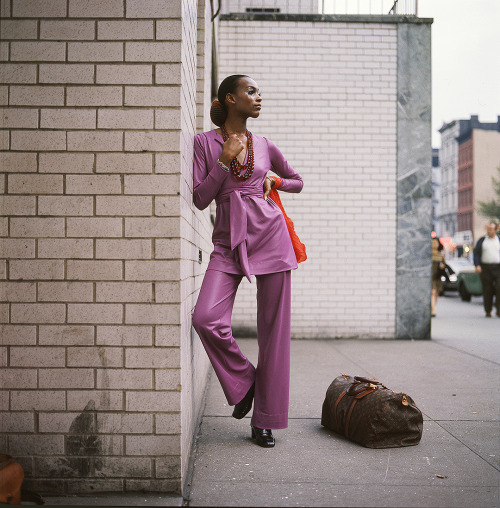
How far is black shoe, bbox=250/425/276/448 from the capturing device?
11.9ft

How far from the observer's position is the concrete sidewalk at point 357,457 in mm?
2846

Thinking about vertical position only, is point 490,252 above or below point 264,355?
above

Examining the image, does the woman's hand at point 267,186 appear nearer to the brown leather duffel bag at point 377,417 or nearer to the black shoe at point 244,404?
the black shoe at point 244,404

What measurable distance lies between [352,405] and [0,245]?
228 centimetres

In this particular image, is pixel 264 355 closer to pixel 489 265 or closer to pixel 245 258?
pixel 245 258

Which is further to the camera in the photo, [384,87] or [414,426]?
[384,87]

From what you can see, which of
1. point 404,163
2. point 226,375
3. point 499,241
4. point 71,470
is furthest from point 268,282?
point 499,241

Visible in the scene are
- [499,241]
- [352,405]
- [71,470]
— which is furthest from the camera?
[499,241]

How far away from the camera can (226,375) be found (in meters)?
3.53

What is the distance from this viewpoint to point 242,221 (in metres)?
3.47

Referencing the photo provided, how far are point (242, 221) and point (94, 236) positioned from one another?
950 millimetres

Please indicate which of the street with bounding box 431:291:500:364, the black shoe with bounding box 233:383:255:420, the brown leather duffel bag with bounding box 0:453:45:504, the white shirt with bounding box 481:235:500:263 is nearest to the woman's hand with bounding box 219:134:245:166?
the black shoe with bounding box 233:383:255:420

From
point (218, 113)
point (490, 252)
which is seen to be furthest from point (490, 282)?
point (218, 113)

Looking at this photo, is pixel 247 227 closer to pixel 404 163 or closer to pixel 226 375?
pixel 226 375
